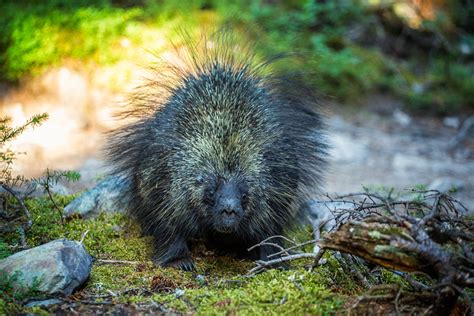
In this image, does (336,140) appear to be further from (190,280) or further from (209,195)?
(190,280)

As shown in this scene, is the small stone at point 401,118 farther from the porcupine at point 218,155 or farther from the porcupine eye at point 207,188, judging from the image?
the porcupine eye at point 207,188

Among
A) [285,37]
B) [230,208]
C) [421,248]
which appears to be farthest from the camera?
[285,37]

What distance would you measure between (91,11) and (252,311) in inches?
360

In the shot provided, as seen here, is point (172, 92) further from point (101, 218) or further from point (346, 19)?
point (346, 19)

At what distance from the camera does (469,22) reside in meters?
14.6

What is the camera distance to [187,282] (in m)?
3.74

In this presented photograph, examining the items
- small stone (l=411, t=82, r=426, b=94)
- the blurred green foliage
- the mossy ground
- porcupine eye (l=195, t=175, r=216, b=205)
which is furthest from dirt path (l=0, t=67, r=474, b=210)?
porcupine eye (l=195, t=175, r=216, b=205)

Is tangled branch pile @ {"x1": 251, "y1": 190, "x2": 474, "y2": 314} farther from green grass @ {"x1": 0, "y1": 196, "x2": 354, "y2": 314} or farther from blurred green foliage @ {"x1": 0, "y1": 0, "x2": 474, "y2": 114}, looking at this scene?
blurred green foliage @ {"x1": 0, "y1": 0, "x2": 474, "y2": 114}

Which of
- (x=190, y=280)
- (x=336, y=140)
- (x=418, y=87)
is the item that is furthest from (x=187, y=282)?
(x=418, y=87)

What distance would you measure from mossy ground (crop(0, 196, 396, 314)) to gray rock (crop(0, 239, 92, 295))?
88 mm

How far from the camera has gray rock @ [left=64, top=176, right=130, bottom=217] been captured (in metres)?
4.91

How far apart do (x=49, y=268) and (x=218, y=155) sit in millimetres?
1395

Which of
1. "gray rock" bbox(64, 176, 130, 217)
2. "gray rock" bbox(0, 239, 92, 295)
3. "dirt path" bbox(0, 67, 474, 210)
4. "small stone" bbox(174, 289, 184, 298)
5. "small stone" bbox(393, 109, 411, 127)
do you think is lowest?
"small stone" bbox(174, 289, 184, 298)

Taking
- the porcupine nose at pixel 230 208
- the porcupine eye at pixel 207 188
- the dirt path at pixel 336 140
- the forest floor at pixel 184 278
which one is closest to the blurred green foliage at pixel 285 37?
the dirt path at pixel 336 140
